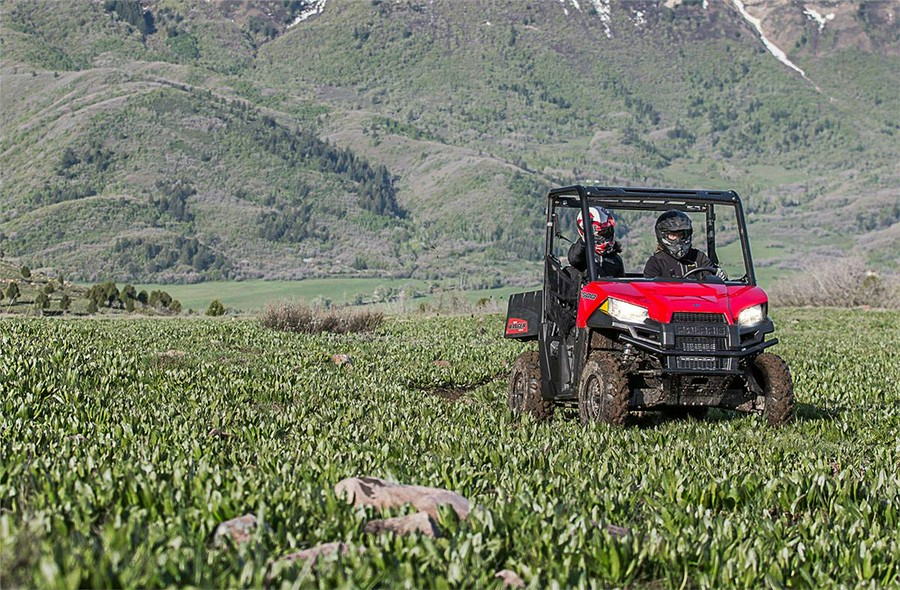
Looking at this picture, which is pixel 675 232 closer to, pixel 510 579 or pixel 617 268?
pixel 617 268

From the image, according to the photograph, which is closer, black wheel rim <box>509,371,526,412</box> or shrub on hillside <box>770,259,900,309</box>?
black wheel rim <box>509,371,526,412</box>

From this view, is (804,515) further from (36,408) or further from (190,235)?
(190,235)

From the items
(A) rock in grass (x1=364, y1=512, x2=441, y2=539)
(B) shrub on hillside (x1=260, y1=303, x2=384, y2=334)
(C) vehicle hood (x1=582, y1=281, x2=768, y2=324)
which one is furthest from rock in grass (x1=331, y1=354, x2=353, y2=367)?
(A) rock in grass (x1=364, y1=512, x2=441, y2=539)

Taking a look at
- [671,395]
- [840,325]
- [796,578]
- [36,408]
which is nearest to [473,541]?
[796,578]

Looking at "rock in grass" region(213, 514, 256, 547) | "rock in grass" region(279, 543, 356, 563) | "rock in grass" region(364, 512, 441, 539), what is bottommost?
"rock in grass" region(364, 512, 441, 539)

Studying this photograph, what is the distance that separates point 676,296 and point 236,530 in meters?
5.88

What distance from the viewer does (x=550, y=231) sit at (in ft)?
38.4

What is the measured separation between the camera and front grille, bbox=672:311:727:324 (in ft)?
33.2

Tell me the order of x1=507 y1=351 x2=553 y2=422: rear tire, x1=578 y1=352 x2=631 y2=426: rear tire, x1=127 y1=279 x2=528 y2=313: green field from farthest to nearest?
x1=127 y1=279 x2=528 y2=313: green field, x1=507 y1=351 x2=553 y2=422: rear tire, x1=578 y1=352 x2=631 y2=426: rear tire

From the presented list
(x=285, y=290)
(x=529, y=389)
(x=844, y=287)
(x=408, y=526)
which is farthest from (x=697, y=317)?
(x=285, y=290)

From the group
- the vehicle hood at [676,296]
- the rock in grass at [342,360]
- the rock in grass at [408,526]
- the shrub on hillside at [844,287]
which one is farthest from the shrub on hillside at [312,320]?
the shrub on hillside at [844,287]

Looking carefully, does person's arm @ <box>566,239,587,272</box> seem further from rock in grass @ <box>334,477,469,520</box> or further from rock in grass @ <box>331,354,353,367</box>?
rock in grass @ <box>331,354,353,367</box>

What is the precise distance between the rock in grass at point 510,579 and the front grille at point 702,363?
17.1 ft

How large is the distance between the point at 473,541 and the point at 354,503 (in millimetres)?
1004
